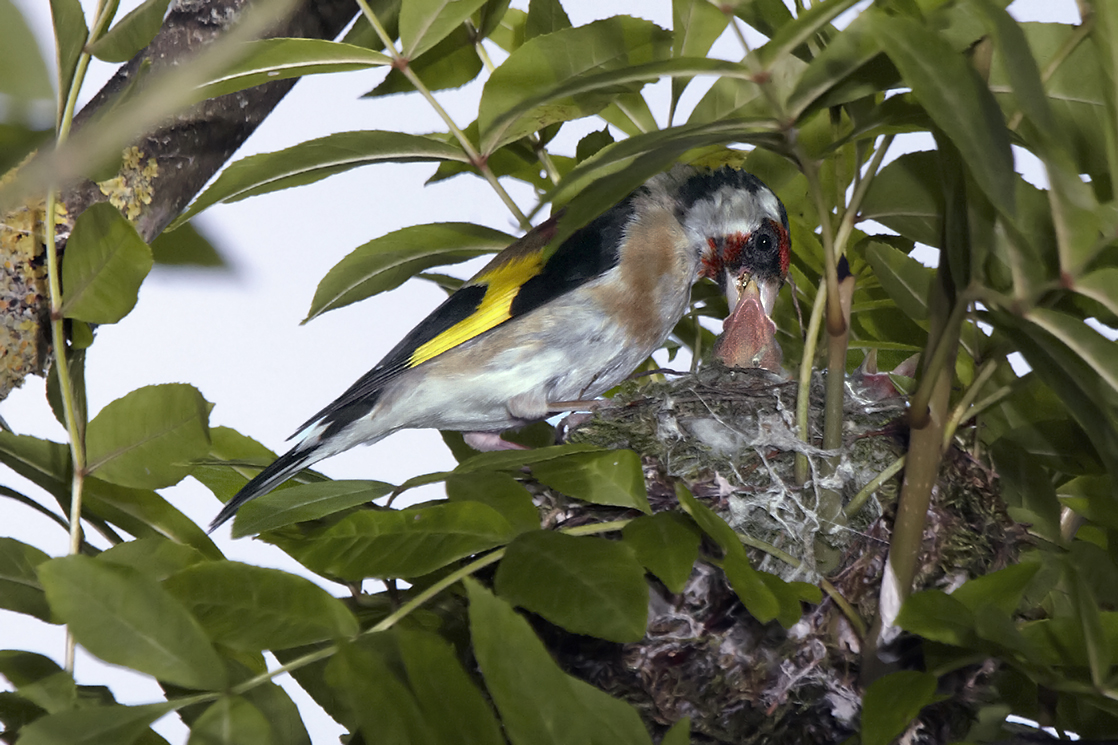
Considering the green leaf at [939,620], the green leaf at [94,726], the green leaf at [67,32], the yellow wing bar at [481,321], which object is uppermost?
the green leaf at [67,32]

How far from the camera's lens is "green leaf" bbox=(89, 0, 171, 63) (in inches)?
40.2

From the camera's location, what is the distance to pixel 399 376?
2.03m

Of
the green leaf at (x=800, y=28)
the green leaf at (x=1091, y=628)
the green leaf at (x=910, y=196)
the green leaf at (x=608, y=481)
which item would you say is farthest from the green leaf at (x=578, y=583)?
the green leaf at (x=910, y=196)

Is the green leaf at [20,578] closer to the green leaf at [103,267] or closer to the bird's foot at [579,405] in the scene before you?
the green leaf at [103,267]

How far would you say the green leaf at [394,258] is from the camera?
1.45m

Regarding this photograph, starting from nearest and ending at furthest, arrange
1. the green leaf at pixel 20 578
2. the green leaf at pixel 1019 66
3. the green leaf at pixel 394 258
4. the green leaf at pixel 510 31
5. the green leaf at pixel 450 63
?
the green leaf at pixel 1019 66 < the green leaf at pixel 20 578 < the green leaf at pixel 394 258 < the green leaf at pixel 450 63 < the green leaf at pixel 510 31

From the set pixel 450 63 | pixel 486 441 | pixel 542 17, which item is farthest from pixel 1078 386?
pixel 486 441

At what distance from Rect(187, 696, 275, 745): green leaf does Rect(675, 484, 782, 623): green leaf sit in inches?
15.7

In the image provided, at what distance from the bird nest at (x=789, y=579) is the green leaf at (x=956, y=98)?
522mm

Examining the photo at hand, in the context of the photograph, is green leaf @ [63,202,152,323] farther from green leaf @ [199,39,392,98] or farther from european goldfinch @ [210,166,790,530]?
european goldfinch @ [210,166,790,530]

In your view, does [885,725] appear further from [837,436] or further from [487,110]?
[487,110]

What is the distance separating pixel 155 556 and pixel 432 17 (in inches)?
29.7


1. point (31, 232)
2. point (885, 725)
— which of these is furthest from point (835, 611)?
point (31, 232)

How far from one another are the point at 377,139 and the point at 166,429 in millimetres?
451
